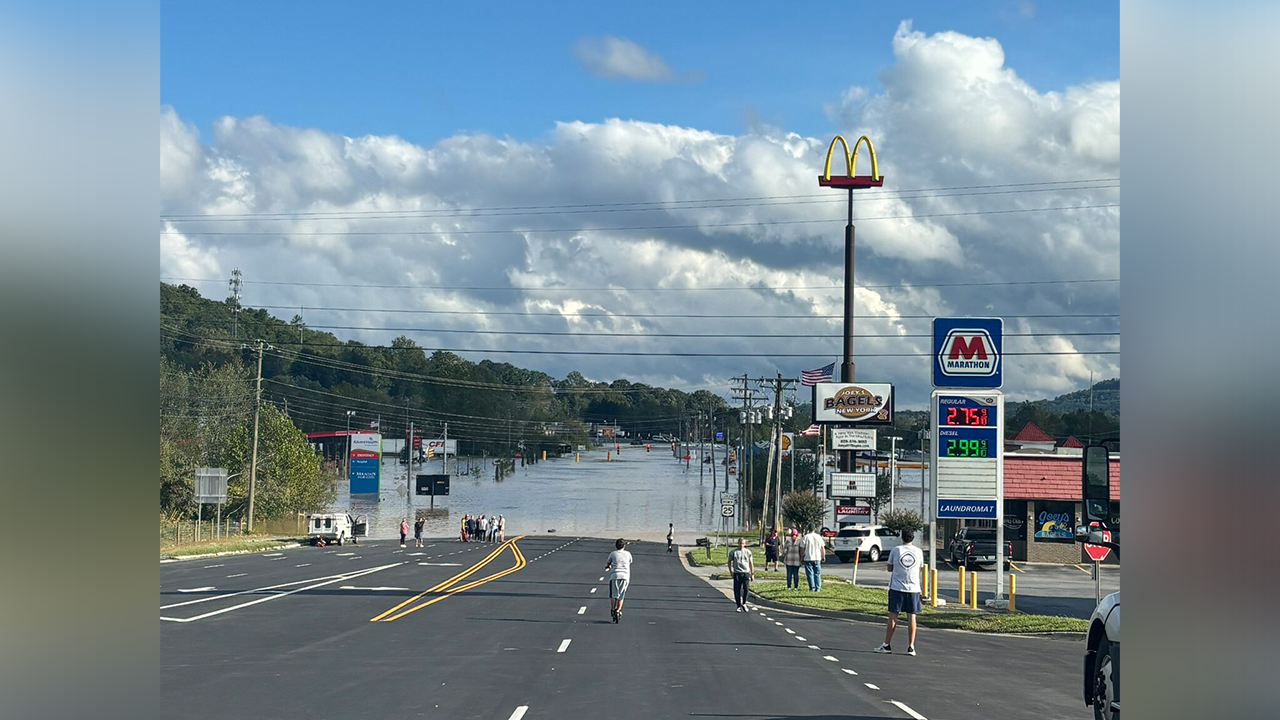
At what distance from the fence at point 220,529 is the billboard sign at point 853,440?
37611 millimetres

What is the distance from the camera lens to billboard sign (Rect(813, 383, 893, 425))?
77.2 metres

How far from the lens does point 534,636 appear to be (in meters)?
20.6

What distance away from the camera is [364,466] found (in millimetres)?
98312

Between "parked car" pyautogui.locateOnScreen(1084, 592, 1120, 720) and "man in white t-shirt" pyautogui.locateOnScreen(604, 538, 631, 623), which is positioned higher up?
"parked car" pyautogui.locateOnScreen(1084, 592, 1120, 720)

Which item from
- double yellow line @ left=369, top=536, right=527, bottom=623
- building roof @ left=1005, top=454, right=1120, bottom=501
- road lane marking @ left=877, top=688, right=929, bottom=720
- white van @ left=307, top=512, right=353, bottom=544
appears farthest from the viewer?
white van @ left=307, top=512, right=353, bottom=544

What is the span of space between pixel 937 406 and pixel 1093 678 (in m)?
20.0

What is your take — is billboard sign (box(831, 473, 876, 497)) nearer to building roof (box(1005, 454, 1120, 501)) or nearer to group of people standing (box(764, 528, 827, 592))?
building roof (box(1005, 454, 1120, 501))

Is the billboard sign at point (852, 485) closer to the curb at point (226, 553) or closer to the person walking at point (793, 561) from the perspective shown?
the curb at point (226, 553)

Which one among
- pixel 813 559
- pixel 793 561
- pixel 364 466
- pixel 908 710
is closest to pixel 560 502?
pixel 364 466

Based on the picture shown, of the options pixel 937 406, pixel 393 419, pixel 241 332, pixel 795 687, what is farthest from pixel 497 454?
pixel 795 687

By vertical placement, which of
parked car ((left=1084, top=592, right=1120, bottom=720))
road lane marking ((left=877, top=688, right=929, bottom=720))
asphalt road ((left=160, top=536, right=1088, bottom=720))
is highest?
parked car ((left=1084, top=592, right=1120, bottom=720))

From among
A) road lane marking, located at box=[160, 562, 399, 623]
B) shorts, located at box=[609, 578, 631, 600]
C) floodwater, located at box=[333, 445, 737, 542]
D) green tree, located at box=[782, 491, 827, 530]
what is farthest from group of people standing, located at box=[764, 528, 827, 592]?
floodwater, located at box=[333, 445, 737, 542]

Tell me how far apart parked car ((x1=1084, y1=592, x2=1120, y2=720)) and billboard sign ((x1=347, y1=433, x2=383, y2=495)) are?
299 feet
